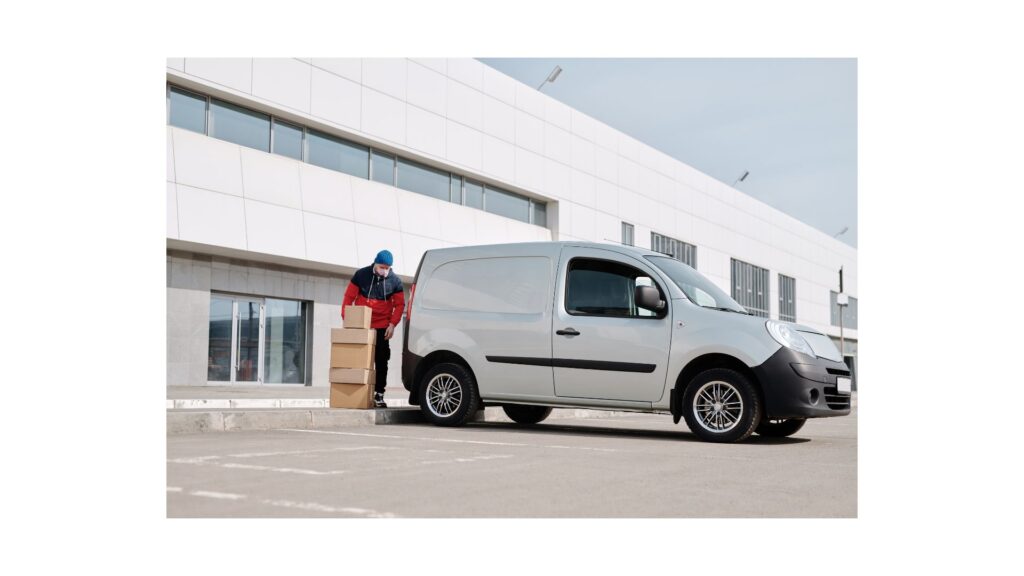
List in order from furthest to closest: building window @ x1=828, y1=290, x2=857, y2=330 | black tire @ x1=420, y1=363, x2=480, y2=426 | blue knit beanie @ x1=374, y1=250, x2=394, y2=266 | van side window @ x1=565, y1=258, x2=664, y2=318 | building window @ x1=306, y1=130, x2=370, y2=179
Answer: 1. building window @ x1=828, y1=290, x2=857, y2=330
2. building window @ x1=306, y1=130, x2=370, y2=179
3. blue knit beanie @ x1=374, y1=250, x2=394, y2=266
4. black tire @ x1=420, y1=363, x2=480, y2=426
5. van side window @ x1=565, y1=258, x2=664, y2=318

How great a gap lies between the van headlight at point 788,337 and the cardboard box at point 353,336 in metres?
4.39

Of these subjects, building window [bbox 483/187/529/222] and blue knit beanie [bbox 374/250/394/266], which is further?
building window [bbox 483/187/529/222]

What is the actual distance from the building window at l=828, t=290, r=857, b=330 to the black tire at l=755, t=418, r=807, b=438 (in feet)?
171

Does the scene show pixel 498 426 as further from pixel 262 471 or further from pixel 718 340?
pixel 262 471

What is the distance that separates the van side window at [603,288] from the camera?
9227 mm

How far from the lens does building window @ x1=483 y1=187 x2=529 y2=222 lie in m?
28.7

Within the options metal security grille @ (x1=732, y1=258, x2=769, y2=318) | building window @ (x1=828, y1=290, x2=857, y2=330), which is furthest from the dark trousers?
building window @ (x1=828, y1=290, x2=857, y2=330)

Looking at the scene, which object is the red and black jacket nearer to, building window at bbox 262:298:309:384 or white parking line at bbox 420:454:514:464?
white parking line at bbox 420:454:514:464

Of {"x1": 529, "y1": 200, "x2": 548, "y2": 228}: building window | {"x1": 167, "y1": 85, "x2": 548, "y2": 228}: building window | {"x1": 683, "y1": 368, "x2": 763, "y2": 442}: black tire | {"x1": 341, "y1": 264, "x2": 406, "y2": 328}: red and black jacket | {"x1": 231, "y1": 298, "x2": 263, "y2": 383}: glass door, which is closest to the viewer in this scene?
{"x1": 683, "y1": 368, "x2": 763, "y2": 442}: black tire

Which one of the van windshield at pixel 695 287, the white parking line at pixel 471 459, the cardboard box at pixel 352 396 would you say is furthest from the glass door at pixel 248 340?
the white parking line at pixel 471 459

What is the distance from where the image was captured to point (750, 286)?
155 ft

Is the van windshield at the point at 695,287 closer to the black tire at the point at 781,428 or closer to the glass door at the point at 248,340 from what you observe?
the black tire at the point at 781,428

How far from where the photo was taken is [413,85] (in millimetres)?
25281
